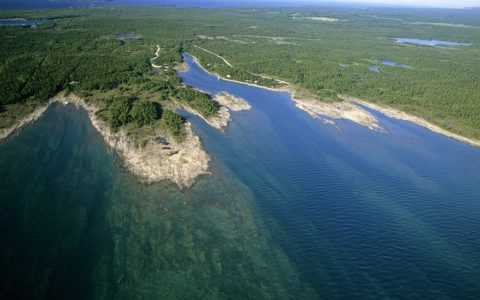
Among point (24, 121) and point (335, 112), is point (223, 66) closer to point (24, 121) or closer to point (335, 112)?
point (335, 112)

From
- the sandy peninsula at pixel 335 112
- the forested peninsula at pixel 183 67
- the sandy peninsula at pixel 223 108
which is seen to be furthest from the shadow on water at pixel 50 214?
the sandy peninsula at pixel 335 112

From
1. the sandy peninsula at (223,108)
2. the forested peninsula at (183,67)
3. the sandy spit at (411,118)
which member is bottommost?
the sandy spit at (411,118)

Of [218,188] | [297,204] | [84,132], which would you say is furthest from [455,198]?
[84,132]

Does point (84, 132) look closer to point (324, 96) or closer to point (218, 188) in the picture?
point (218, 188)

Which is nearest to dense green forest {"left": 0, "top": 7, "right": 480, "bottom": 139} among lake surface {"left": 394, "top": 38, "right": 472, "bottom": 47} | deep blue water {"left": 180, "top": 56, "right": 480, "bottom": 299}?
lake surface {"left": 394, "top": 38, "right": 472, "bottom": 47}

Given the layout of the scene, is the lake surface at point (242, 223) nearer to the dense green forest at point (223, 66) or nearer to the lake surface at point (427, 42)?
the dense green forest at point (223, 66)

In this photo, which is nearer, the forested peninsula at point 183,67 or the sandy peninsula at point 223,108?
the forested peninsula at point 183,67

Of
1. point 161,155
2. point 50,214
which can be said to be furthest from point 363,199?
point 50,214
